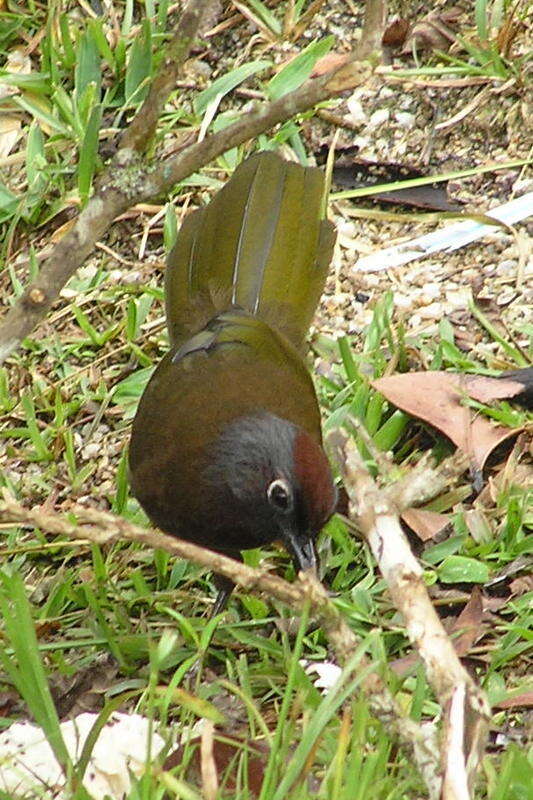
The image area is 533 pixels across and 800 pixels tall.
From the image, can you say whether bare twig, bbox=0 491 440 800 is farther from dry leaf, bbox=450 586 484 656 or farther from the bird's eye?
dry leaf, bbox=450 586 484 656

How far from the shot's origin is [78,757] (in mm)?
3371

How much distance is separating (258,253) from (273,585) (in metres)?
2.74

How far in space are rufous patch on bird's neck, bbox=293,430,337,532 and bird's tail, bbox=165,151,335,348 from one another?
1.19 m

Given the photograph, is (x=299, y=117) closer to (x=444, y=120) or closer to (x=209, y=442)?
(x=444, y=120)

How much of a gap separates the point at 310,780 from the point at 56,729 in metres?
0.68

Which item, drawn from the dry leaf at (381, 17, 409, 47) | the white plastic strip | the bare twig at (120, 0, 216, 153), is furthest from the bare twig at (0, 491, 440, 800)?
the dry leaf at (381, 17, 409, 47)

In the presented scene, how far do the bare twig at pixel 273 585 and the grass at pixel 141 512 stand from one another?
0.06 metres

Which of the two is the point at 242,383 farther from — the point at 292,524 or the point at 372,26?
the point at 372,26

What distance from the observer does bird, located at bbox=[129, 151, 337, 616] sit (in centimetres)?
415

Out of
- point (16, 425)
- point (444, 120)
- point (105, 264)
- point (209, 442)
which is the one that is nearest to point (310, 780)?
point (209, 442)

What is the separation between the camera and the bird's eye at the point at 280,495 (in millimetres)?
4051

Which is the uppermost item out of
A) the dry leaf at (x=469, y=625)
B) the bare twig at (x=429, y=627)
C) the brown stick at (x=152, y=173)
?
the brown stick at (x=152, y=173)

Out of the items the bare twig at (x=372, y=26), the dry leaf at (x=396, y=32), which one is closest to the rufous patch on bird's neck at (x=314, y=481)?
the bare twig at (x=372, y=26)

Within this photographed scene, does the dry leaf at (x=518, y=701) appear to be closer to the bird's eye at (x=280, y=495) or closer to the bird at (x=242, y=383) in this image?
the bird at (x=242, y=383)
